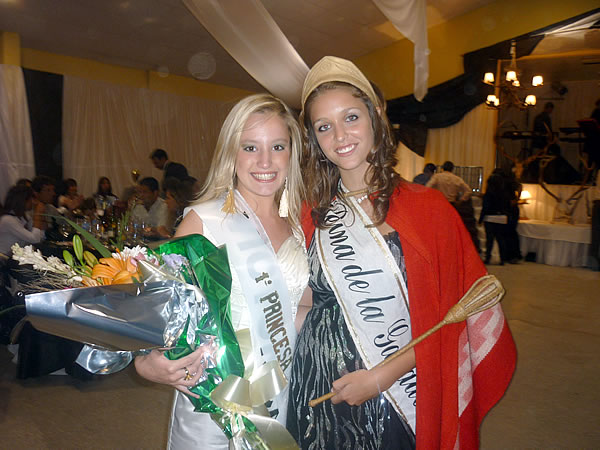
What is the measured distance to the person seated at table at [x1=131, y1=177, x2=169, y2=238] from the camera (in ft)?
12.3

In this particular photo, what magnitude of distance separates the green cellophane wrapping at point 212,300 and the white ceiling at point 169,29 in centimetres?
612

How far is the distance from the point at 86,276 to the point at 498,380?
1097mm

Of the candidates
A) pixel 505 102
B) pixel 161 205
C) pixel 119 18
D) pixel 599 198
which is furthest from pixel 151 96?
pixel 599 198

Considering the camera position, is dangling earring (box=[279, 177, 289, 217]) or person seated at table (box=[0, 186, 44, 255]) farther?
person seated at table (box=[0, 186, 44, 255])

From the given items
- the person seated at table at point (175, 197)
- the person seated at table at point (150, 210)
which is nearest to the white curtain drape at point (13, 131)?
the person seated at table at point (150, 210)

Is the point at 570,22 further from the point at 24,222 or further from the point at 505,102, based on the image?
the point at 24,222

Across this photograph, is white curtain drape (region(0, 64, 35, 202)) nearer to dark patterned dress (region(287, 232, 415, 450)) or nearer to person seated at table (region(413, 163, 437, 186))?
person seated at table (region(413, 163, 437, 186))

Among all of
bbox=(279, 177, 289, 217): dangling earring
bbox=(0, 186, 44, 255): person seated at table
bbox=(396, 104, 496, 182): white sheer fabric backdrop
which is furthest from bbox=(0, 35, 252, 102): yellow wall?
bbox=(279, 177, 289, 217): dangling earring

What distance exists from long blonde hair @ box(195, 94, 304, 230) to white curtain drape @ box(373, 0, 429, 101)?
2781mm

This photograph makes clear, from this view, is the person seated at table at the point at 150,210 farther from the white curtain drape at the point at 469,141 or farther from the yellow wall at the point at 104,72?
the white curtain drape at the point at 469,141

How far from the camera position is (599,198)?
20.5 ft

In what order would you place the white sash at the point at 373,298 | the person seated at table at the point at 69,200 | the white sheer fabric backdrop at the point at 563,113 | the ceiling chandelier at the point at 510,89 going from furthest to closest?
1. the white sheer fabric backdrop at the point at 563,113
2. the ceiling chandelier at the point at 510,89
3. the person seated at table at the point at 69,200
4. the white sash at the point at 373,298

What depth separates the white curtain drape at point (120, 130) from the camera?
7.93 metres

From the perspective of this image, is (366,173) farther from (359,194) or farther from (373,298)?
(373,298)
